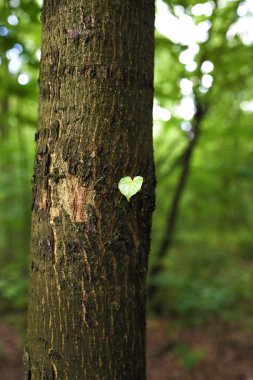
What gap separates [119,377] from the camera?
1219 millimetres

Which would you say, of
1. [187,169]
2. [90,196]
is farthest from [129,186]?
[187,169]

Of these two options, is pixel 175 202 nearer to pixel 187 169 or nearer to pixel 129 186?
pixel 187 169

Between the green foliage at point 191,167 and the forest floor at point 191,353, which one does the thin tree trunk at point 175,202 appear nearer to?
the green foliage at point 191,167

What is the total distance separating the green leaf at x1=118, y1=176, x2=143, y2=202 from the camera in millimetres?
1100

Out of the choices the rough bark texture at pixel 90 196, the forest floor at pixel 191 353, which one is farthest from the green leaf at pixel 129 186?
the forest floor at pixel 191 353

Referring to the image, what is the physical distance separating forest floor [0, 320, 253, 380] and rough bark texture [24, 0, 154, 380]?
472 cm

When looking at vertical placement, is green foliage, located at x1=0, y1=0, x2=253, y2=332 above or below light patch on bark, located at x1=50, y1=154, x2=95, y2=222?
above

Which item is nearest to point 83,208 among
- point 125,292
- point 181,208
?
point 125,292

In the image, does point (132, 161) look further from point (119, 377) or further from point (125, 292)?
point (119, 377)

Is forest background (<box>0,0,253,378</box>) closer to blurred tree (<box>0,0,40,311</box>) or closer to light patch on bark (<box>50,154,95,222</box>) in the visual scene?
blurred tree (<box>0,0,40,311</box>)

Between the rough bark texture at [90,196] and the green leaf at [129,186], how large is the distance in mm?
54

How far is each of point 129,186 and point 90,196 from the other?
15cm

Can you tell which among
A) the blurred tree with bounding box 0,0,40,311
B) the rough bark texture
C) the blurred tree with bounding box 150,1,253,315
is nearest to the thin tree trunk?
the blurred tree with bounding box 150,1,253,315

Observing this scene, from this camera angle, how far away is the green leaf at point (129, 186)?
1100 mm
